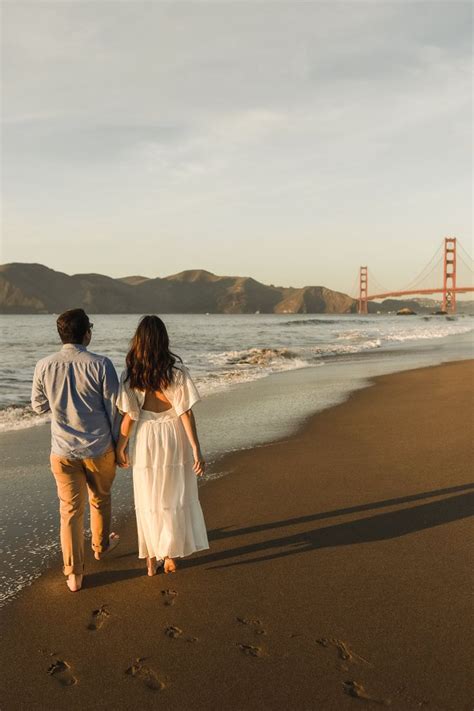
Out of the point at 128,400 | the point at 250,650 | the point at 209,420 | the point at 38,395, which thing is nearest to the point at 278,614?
the point at 250,650

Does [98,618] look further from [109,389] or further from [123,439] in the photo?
[109,389]

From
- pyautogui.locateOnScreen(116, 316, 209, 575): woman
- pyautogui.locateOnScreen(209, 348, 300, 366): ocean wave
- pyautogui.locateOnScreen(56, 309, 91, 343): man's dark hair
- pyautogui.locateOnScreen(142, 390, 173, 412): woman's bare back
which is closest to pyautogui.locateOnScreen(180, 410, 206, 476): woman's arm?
pyautogui.locateOnScreen(116, 316, 209, 575): woman

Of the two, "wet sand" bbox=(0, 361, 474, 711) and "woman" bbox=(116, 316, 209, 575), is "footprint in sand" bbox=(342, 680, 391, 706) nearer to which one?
"wet sand" bbox=(0, 361, 474, 711)

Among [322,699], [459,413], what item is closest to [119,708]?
[322,699]

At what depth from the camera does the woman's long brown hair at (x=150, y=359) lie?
109 inches

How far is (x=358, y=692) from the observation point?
195cm

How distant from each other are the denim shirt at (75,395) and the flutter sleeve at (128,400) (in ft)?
0.11

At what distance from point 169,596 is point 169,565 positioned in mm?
261

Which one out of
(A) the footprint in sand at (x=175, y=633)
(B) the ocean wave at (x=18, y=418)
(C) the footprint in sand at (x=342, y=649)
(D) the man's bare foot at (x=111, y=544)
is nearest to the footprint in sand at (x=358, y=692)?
(C) the footprint in sand at (x=342, y=649)

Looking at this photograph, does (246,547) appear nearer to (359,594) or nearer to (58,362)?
(359,594)

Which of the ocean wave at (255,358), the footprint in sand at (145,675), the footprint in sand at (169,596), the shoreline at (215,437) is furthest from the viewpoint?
the ocean wave at (255,358)

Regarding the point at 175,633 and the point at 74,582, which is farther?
the point at 74,582

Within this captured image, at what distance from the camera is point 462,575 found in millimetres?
2768

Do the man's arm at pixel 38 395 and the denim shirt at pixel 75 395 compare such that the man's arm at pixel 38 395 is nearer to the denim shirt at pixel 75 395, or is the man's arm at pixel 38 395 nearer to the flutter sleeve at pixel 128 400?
the denim shirt at pixel 75 395
